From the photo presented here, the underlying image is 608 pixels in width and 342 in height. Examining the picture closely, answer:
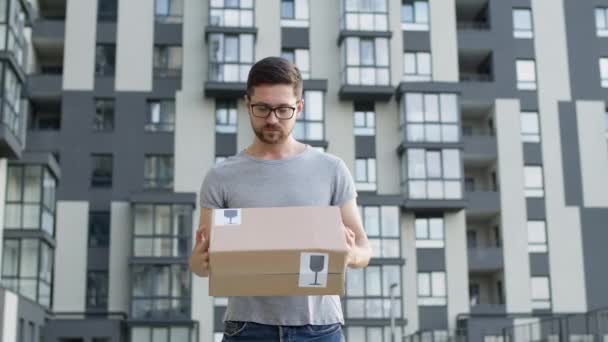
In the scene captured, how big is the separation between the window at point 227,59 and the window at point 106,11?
4.60m

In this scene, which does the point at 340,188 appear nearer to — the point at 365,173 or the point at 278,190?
the point at 278,190

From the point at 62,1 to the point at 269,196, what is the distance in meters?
41.9

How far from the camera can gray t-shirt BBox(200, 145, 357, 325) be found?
4164 mm

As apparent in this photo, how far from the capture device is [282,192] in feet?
14.1

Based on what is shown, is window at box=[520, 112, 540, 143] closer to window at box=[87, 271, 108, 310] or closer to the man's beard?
window at box=[87, 271, 108, 310]

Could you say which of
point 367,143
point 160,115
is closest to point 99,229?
point 160,115

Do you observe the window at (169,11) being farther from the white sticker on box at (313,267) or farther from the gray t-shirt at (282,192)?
the white sticker on box at (313,267)

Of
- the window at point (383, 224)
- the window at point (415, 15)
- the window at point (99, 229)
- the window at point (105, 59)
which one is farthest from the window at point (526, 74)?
the window at point (99, 229)

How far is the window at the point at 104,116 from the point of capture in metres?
42.6

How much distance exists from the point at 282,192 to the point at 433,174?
38.5m

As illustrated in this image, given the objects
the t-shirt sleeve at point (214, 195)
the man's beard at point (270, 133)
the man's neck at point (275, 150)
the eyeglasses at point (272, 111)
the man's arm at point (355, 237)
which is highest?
the eyeglasses at point (272, 111)

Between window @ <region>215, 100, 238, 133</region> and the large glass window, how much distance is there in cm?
985

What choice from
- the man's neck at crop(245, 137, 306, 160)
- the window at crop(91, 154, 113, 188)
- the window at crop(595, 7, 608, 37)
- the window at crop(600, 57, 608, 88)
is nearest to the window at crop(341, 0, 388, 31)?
the window at crop(595, 7, 608, 37)

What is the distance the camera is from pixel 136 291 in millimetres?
39625
